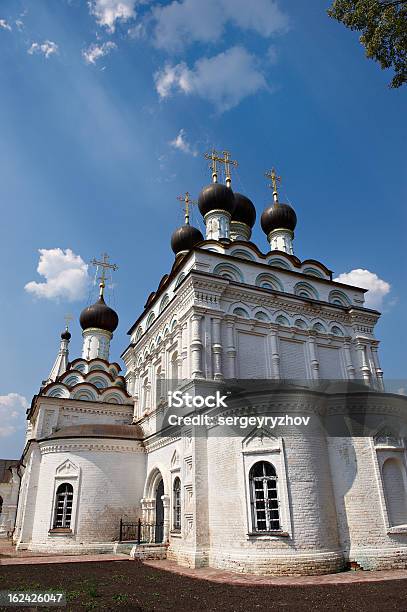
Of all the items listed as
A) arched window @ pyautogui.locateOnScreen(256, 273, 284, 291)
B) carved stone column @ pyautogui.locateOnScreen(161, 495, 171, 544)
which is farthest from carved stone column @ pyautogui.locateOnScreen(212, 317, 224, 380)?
→ carved stone column @ pyautogui.locateOnScreen(161, 495, 171, 544)

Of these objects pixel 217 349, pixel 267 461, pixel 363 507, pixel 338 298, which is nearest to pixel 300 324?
pixel 338 298

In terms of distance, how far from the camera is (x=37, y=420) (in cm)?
1620

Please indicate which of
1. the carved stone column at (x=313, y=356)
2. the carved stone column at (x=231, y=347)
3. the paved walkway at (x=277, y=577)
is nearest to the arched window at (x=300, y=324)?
the carved stone column at (x=313, y=356)

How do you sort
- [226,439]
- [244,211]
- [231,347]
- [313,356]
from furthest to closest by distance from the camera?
[244,211]
[313,356]
[231,347]
[226,439]

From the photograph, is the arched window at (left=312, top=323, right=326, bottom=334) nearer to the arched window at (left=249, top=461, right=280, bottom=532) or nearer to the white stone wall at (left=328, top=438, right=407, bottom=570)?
the white stone wall at (left=328, top=438, right=407, bottom=570)

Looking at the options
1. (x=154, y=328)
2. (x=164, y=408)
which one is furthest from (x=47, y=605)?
(x=154, y=328)

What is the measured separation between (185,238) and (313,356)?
22.5 feet

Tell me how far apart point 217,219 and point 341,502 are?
10663 mm

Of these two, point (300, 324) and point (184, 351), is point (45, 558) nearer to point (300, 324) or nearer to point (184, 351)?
point (184, 351)

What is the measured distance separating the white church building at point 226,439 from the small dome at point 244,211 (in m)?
0.05

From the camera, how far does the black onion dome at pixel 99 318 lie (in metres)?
20.9

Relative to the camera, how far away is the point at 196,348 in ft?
40.1

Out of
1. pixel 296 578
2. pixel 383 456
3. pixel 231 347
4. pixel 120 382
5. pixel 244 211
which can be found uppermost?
pixel 244 211

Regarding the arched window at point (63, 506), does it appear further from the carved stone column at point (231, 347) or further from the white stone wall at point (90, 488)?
the carved stone column at point (231, 347)
